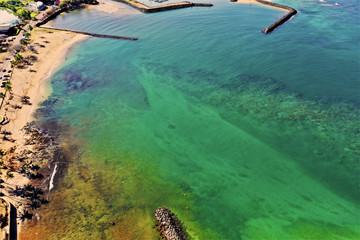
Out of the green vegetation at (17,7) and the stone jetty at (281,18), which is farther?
the green vegetation at (17,7)

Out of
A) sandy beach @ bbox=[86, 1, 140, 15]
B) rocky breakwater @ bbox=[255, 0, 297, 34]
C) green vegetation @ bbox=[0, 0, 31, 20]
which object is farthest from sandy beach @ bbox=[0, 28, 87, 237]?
rocky breakwater @ bbox=[255, 0, 297, 34]

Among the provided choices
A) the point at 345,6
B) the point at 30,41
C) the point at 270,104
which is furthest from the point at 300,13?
the point at 30,41

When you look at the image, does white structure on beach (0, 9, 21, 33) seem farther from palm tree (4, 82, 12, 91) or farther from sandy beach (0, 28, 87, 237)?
palm tree (4, 82, 12, 91)

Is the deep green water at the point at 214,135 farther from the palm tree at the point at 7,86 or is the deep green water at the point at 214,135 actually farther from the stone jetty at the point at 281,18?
the palm tree at the point at 7,86

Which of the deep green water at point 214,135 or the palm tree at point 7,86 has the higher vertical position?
the palm tree at point 7,86

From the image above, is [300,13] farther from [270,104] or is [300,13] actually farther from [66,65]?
[66,65]

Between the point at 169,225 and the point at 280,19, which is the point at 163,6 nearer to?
the point at 280,19

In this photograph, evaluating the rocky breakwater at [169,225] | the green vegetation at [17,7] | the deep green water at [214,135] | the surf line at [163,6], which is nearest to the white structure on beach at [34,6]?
the green vegetation at [17,7]

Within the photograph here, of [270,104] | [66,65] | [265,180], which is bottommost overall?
[265,180]
